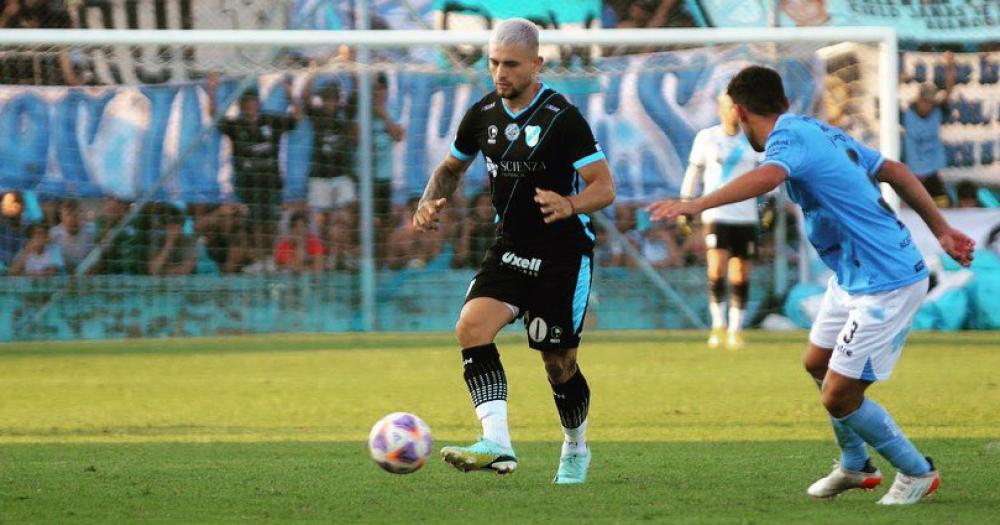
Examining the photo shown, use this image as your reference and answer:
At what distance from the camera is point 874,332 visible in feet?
21.7

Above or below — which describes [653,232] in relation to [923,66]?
below

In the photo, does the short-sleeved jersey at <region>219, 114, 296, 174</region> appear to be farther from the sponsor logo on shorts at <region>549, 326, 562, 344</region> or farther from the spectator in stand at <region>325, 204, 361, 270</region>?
the sponsor logo on shorts at <region>549, 326, 562, 344</region>

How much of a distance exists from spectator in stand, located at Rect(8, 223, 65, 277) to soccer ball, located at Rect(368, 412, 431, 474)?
1192 cm

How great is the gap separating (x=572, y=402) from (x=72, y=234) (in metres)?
12.3

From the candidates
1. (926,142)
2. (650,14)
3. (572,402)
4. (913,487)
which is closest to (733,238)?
(926,142)

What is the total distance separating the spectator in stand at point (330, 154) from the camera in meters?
19.3

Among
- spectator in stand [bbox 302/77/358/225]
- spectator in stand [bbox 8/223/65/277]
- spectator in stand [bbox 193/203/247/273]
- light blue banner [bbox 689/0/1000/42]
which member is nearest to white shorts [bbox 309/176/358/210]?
spectator in stand [bbox 302/77/358/225]

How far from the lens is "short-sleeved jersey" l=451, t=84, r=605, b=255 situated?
738 centimetres

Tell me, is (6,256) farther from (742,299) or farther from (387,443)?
(387,443)

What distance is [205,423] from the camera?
10.7 meters

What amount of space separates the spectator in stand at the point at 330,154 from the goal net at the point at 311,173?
0.03 metres

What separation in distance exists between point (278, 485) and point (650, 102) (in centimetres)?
1351

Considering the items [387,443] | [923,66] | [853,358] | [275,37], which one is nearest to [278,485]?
[387,443]

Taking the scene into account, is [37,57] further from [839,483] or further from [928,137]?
[839,483]
